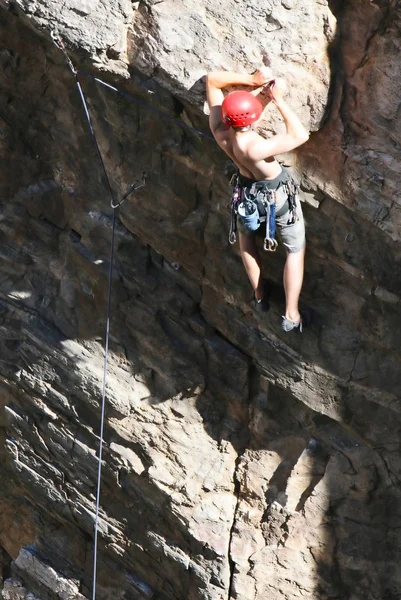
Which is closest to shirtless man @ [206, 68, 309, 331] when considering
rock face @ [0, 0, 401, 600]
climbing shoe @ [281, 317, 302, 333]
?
rock face @ [0, 0, 401, 600]

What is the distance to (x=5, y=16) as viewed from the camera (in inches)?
287

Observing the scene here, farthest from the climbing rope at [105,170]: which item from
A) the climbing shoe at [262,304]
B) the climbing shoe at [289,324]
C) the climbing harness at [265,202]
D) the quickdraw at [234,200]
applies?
the climbing shoe at [289,324]

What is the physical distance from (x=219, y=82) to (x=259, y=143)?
518 mm

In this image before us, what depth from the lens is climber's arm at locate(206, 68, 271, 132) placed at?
18.4ft

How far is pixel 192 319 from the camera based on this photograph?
7.58m

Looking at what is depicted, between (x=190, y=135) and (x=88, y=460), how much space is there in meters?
3.69

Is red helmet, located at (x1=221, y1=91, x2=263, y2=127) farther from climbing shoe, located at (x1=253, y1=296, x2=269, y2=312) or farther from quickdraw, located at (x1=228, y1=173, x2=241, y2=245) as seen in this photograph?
climbing shoe, located at (x1=253, y1=296, x2=269, y2=312)

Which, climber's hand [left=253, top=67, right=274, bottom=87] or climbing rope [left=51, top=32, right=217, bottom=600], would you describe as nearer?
climber's hand [left=253, top=67, right=274, bottom=87]

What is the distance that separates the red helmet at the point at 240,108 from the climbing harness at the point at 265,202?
21.3 inches

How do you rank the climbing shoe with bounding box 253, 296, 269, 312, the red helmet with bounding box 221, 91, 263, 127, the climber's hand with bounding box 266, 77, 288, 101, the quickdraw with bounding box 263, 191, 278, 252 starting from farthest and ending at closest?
the climbing shoe with bounding box 253, 296, 269, 312 → the quickdraw with bounding box 263, 191, 278, 252 → the climber's hand with bounding box 266, 77, 288, 101 → the red helmet with bounding box 221, 91, 263, 127

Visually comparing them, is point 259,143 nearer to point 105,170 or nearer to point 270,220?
point 270,220

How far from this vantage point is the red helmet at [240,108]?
5.29 metres

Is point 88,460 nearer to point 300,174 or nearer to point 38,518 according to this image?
point 38,518

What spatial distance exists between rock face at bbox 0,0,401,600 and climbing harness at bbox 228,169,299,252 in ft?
0.97
